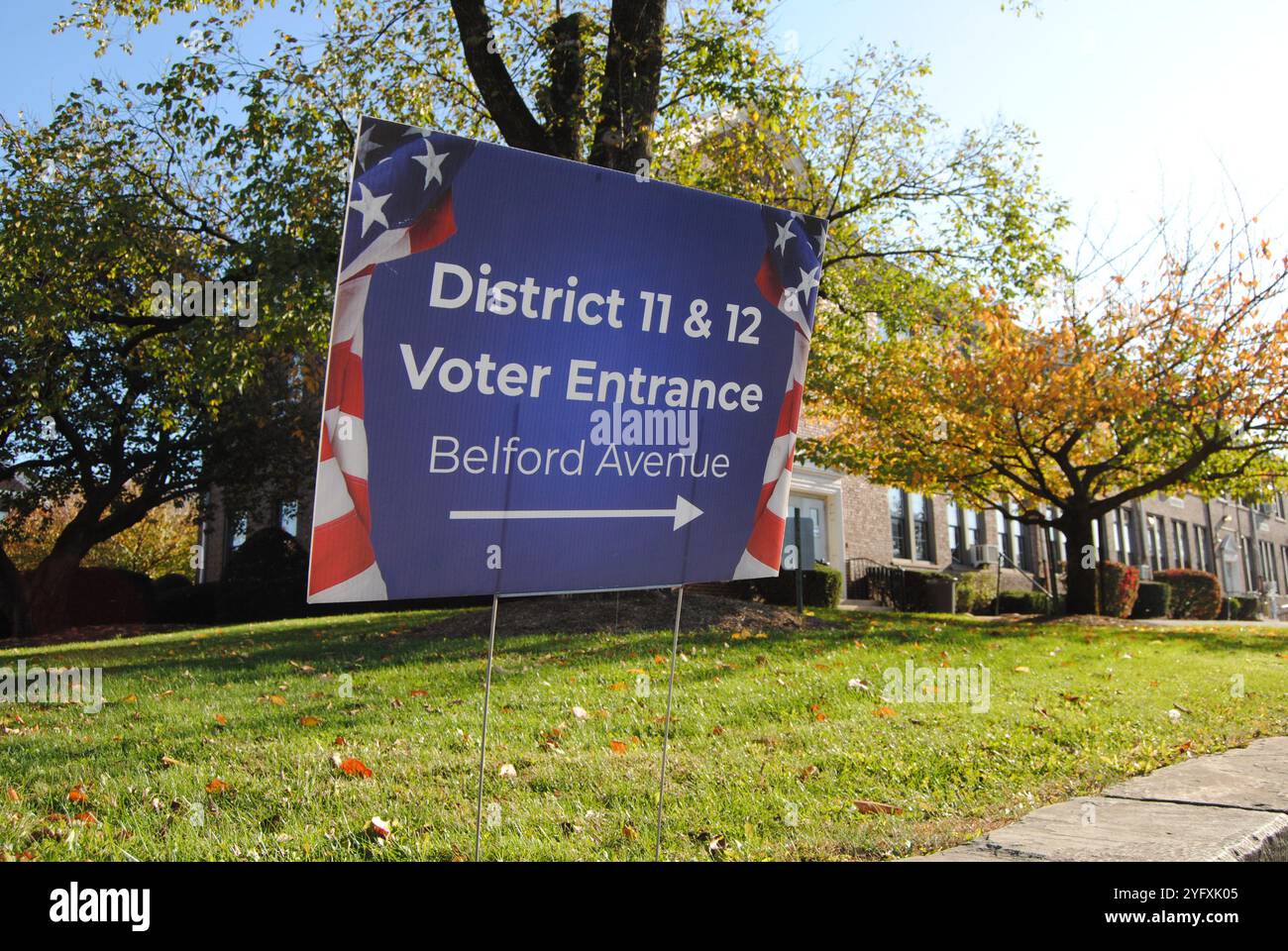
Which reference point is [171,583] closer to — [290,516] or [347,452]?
[290,516]

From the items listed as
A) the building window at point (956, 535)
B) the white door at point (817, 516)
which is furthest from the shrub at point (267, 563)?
the building window at point (956, 535)

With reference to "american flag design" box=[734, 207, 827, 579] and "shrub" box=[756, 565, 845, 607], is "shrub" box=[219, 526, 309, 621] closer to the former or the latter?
"shrub" box=[756, 565, 845, 607]

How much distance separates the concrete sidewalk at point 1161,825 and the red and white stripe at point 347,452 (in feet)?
6.87


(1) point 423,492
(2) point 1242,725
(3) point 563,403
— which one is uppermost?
(3) point 563,403

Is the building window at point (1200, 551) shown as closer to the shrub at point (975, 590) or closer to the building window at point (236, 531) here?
the shrub at point (975, 590)

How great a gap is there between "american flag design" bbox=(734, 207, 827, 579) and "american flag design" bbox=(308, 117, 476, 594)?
1278 millimetres

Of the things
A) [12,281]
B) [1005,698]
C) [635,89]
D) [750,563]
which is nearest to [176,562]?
[12,281]

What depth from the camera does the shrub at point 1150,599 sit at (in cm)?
2953

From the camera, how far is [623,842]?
4.05 metres

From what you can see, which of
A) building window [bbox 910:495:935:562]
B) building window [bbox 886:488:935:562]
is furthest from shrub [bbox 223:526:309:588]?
building window [bbox 910:495:935:562]

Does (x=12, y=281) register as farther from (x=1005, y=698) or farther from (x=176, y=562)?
Result: (x=176, y=562)

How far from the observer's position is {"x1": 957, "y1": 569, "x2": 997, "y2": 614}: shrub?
2493 centimetres

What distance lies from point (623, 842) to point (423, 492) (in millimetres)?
1845

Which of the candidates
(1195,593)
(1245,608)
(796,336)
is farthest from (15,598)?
(1245,608)
